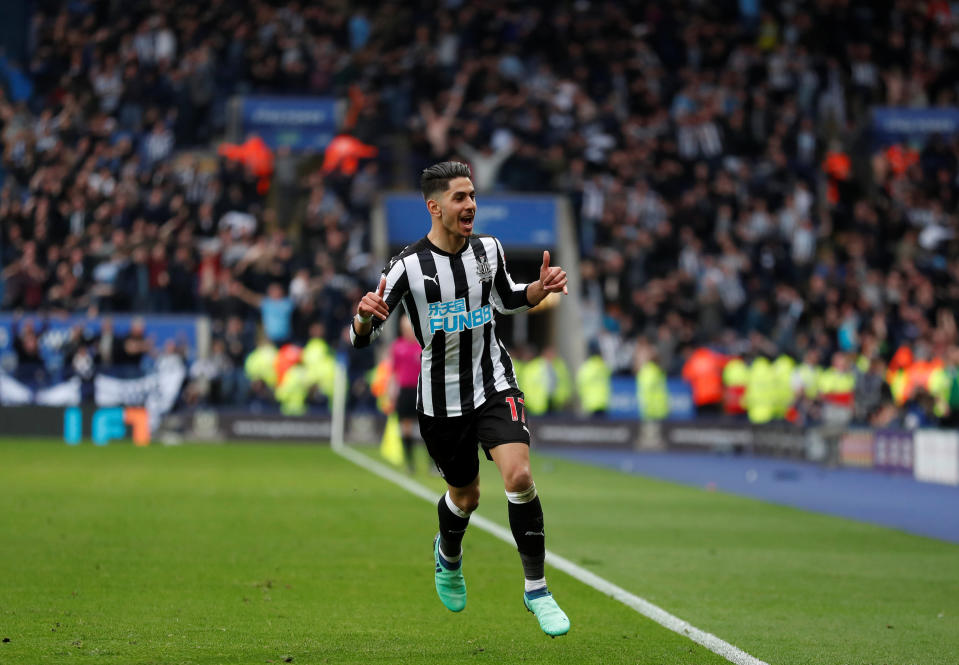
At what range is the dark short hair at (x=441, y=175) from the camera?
7352 millimetres

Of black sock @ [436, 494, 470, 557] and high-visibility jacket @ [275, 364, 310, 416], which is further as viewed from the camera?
high-visibility jacket @ [275, 364, 310, 416]

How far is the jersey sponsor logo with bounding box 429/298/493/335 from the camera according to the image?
738cm

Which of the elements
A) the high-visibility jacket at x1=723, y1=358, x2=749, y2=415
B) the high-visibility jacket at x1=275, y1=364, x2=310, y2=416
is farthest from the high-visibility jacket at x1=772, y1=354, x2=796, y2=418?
the high-visibility jacket at x1=275, y1=364, x2=310, y2=416

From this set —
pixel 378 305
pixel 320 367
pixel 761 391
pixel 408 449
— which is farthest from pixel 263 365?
pixel 378 305

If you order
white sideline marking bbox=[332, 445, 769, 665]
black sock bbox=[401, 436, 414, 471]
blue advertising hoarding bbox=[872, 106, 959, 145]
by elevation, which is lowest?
black sock bbox=[401, 436, 414, 471]

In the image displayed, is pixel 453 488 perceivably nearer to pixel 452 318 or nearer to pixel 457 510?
pixel 457 510

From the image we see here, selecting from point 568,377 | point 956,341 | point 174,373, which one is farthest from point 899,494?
point 174,373

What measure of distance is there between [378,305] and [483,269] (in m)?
0.73

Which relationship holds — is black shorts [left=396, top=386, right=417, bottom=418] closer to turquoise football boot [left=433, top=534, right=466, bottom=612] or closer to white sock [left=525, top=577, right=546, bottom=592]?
turquoise football boot [left=433, top=534, right=466, bottom=612]

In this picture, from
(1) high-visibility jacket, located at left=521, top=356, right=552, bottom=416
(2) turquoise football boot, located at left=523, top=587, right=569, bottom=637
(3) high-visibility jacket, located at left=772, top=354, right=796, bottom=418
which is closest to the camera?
(2) turquoise football boot, located at left=523, top=587, right=569, bottom=637

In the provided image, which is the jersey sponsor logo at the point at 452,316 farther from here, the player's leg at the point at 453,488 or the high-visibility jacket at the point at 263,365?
the high-visibility jacket at the point at 263,365

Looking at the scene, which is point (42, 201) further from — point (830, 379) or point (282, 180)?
point (830, 379)

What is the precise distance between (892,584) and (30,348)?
21.2 metres

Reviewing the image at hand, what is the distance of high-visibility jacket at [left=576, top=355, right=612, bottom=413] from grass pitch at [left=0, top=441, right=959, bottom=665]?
473 inches
